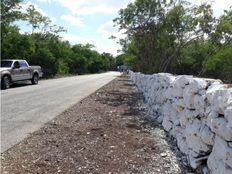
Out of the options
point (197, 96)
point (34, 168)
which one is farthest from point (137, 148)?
point (34, 168)

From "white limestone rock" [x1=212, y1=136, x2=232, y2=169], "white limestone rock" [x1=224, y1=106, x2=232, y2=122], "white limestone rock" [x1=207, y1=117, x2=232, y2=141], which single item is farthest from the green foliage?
"white limestone rock" [x1=224, y1=106, x2=232, y2=122]

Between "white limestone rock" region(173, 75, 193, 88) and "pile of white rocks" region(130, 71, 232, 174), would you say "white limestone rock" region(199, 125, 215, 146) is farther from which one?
"white limestone rock" region(173, 75, 193, 88)

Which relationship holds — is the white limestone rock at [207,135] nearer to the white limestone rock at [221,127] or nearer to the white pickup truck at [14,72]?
the white limestone rock at [221,127]

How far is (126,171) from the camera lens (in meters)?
5.60

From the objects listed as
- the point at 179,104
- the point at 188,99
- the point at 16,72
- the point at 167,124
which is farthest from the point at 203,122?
the point at 16,72

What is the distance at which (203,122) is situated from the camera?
5.57m

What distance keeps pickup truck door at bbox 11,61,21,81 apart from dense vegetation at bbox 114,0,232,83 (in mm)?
10333

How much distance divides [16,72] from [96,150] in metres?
17.6

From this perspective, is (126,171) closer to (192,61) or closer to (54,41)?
(192,61)

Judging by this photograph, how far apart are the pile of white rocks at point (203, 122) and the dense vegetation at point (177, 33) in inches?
762

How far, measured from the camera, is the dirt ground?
5.74m

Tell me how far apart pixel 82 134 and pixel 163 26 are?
69.5 ft

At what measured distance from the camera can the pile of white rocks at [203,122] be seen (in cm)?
436

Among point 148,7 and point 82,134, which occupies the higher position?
point 148,7
